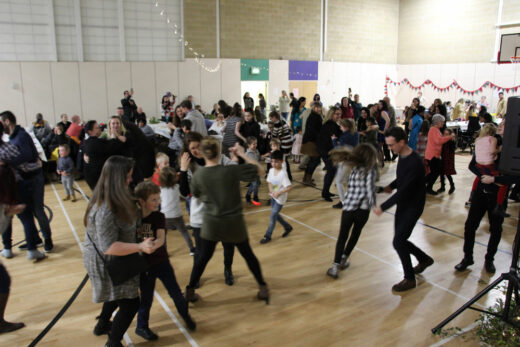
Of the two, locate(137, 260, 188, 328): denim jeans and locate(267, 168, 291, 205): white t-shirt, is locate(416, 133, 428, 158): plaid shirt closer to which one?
locate(267, 168, 291, 205): white t-shirt

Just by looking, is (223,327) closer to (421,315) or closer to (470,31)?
(421,315)

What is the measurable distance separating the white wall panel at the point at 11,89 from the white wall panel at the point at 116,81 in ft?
9.06

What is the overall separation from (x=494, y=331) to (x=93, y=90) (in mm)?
14122

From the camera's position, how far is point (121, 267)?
2555mm

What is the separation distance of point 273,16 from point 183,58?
4.47 meters

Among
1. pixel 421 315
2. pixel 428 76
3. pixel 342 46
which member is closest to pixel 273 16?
Result: pixel 342 46

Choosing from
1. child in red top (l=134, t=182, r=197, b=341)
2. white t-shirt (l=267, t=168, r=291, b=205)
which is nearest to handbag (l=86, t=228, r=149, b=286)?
child in red top (l=134, t=182, r=197, b=341)

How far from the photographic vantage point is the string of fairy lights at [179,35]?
48.5ft

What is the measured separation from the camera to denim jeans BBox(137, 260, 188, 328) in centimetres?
308

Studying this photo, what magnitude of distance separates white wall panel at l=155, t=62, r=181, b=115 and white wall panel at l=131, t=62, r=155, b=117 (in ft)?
0.42

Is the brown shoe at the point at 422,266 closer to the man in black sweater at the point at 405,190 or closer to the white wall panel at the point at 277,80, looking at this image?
the man in black sweater at the point at 405,190

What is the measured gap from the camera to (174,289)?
10.4 feet

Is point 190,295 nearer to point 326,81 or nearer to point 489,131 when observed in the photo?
point 489,131

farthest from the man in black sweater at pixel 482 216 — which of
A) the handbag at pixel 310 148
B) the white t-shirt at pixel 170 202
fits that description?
the handbag at pixel 310 148
